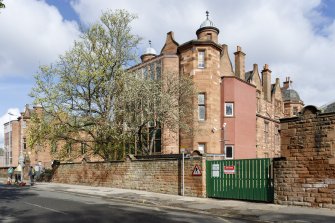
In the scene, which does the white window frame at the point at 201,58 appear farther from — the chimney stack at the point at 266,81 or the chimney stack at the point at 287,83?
the chimney stack at the point at 287,83

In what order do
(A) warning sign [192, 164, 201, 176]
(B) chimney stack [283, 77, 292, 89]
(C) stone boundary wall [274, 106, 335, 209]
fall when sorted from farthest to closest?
(B) chimney stack [283, 77, 292, 89], (A) warning sign [192, 164, 201, 176], (C) stone boundary wall [274, 106, 335, 209]

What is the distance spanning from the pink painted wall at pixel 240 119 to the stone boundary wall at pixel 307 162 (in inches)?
Result: 561

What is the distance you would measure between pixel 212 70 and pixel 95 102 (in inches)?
374

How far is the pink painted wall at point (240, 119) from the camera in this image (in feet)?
95.2

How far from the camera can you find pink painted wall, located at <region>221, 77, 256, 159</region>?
2903 centimetres

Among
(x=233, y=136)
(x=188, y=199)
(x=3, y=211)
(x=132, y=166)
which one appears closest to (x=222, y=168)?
(x=188, y=199)

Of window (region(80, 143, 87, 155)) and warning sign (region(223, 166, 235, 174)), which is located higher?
window (region(80, 143, 87, 155))

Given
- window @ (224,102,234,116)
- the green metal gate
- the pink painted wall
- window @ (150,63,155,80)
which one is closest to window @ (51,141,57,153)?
window @ (150,63,155,80)

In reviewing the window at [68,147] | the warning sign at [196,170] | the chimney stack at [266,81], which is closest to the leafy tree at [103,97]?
the window at [68,147]

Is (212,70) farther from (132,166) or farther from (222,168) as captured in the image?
(222,168)

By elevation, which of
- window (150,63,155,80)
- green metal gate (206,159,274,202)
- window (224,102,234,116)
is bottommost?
green metal gate (206,159,274,202)

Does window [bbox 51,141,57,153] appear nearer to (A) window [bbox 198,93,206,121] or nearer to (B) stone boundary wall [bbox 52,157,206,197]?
(B) stone boundary wall [bbox 52,157,206,197]

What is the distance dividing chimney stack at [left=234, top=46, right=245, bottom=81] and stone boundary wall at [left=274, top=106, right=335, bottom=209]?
68.2ft

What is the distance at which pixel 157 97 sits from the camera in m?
24.6
